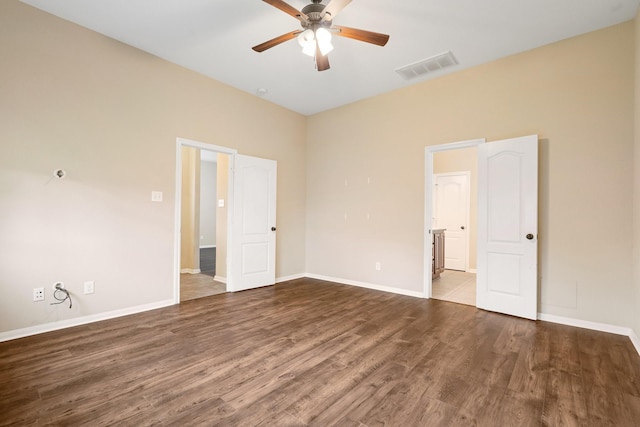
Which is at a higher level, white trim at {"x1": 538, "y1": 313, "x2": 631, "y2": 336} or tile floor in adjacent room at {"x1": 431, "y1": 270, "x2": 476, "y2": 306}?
white trim at {"x1": 538, "y1": 313, "x2": 631, "y2": 336}

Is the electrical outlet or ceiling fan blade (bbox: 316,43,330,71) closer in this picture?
ceiling fan blade (bbox: 316,43,330,71)

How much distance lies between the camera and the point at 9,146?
107 inches

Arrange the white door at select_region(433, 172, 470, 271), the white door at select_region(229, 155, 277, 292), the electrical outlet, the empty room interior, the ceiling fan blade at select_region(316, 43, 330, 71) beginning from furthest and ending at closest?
the white door at select_region(433, 172, 470, 271), the white door at select_region(229, 155, 277, 292), the electrical outlet, the ceiling fan blade at select_region(316, 43, 330, 71), the empty room interior

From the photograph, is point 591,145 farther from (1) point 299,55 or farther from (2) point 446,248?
(2) point 446,248

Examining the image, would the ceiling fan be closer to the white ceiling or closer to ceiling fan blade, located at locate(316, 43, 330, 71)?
ceiling fan blade, located at locate(316, 43, 330, 71)

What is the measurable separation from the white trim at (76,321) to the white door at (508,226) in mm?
4134

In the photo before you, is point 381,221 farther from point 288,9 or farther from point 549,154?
point 288,9

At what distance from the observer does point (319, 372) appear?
2.21 meters

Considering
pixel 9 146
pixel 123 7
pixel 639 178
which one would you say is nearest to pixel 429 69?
pixel 639 178

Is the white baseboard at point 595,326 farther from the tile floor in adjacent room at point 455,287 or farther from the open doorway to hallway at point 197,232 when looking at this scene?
the open doorway to hallway at point 197,232

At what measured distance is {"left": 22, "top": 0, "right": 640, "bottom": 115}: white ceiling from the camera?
9.07 feet

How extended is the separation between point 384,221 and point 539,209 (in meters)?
2.02

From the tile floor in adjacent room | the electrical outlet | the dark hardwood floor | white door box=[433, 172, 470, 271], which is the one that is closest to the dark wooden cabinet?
the tile floor in adjacent room

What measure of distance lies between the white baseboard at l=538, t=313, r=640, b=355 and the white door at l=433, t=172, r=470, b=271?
10.4 feet
